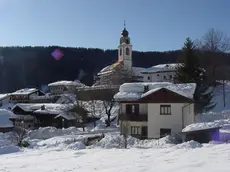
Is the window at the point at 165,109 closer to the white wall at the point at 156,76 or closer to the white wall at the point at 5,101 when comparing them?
the white wall at the point at 156,76

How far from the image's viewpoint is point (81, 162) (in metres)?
11.8

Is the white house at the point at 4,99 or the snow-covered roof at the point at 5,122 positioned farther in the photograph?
the white house at the point at 4,99

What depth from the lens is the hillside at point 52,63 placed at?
111 m

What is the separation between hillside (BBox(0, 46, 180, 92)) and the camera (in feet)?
366

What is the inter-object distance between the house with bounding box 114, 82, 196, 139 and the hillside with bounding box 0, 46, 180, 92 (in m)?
80.5

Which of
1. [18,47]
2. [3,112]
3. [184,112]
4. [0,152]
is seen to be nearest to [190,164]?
[0,152]

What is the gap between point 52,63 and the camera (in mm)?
121688

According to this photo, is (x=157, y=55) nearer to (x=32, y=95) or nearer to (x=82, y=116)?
(x=32, y=95)

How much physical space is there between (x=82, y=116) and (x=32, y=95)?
29.4 meters

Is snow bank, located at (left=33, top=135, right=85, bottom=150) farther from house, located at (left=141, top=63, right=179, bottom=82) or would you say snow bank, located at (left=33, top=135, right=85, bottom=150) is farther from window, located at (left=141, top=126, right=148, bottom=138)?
house, located at (left=141, top=63, right=179, bottom=82)

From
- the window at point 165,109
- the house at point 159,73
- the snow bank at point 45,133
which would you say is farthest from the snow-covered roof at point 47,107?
the house at point 159,73

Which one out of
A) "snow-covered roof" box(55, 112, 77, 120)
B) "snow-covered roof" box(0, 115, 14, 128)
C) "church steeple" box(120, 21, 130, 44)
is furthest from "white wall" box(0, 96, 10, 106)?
"snow-covered roof" box(0, 115, 14, 128)

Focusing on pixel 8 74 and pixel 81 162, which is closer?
pixel 81 162

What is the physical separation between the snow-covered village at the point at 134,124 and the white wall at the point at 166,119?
8 centimetres
